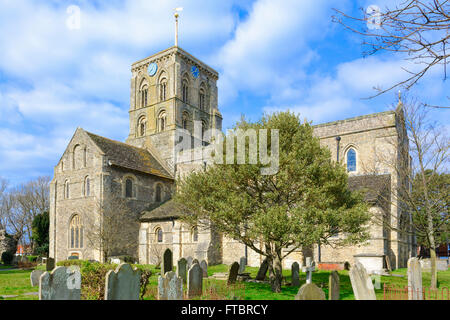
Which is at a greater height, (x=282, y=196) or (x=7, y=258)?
(x=282, y=196)

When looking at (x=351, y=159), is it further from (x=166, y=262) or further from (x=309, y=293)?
(x=309, y=293)

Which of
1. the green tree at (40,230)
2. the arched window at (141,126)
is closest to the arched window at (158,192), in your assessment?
the arched window at (141,126)

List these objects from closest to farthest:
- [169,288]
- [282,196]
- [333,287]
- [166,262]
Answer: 1. [333,287]
2. [169,288]
3. [282,196]
4. [166,262]

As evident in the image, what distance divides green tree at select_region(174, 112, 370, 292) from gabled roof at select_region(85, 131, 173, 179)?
713 inches

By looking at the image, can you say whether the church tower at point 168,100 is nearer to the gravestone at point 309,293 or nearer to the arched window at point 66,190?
the arched window at point 66,190

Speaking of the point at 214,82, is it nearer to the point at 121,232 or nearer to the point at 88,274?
the point at 121,232

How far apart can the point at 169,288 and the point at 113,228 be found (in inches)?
754

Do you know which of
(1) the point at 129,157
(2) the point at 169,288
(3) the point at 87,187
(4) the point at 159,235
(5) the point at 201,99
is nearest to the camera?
(2) the point at 169,288

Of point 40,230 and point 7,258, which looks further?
point 40,230

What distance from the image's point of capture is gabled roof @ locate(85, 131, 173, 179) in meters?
Result: 32.2

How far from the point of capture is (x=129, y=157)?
112 feet

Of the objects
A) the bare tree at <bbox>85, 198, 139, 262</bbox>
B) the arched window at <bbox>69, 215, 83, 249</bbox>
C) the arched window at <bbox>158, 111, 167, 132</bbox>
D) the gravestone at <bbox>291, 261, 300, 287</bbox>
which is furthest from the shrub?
the gravestone at <bbox>291, 261, 300, 287</bbox>

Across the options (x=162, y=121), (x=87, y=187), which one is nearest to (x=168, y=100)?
(x=162, y=121)
